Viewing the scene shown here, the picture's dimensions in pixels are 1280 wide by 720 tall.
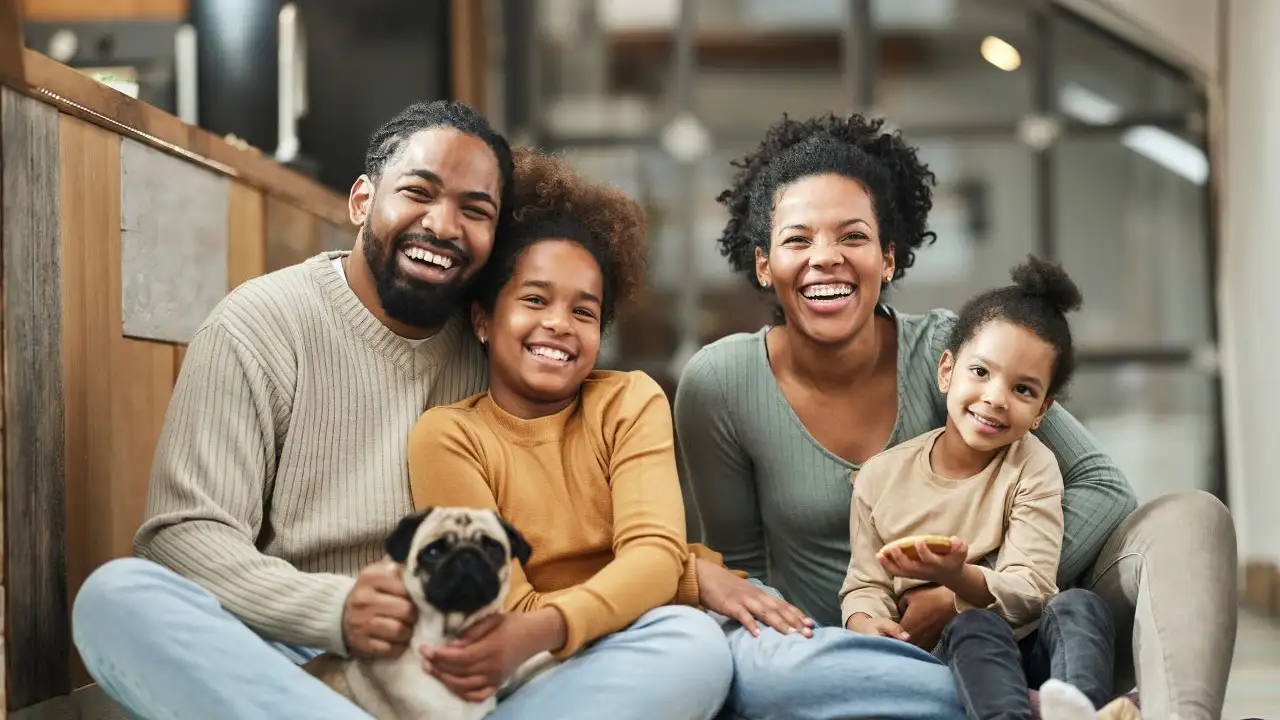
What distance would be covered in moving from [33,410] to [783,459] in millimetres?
1130

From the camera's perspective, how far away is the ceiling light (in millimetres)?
4922

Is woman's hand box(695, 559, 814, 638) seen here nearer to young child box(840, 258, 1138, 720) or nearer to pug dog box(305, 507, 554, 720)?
young child box(840, 258, 1138, 720)

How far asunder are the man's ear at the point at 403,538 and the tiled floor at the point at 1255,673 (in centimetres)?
150

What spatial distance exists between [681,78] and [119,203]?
330 cm

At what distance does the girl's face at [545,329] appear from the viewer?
1776 millimetres

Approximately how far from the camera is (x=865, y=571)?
73.4 inches

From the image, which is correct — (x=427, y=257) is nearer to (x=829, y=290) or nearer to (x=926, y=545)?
(x=829, y=290)

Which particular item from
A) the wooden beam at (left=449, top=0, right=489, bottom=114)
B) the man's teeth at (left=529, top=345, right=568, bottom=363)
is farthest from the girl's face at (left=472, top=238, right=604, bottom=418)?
the wooden beam at (left=449, top=0, right=489, bottom=114)

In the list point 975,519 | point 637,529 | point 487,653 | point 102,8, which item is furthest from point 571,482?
point 102,8

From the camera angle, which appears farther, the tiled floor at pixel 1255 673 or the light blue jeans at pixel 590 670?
the tiled floor at pixel 1255 673

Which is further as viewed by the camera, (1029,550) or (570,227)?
(570,227)

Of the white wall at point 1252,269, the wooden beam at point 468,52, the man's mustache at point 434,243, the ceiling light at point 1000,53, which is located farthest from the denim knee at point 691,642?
the ceiling light at point 1000,53

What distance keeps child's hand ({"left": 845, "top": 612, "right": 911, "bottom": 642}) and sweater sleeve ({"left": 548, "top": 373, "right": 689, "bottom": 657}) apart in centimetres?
26

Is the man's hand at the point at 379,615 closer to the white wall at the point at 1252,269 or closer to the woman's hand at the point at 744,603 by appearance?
the woman's hand at the point at 744,603
